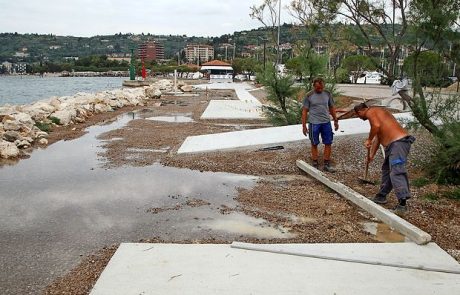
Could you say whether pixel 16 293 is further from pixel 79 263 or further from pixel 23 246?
pixel 23 246

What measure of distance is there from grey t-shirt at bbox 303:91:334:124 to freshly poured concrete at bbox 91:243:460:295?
3.65 m

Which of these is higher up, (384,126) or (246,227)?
(384,126)

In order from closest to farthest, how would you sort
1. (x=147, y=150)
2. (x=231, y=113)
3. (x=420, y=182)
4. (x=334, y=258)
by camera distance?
(x=334, y=258) < (x=420, y=182) < (x=147, y=150) < (x=231, y=113)

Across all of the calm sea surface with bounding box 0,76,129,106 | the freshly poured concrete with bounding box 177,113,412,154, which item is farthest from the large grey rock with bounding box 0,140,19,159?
the calm sea surface with bounding box 0,76,129,106

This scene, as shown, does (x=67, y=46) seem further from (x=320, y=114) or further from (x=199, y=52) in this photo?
(x=320, y=114)

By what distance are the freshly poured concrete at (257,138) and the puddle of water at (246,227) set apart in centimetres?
428

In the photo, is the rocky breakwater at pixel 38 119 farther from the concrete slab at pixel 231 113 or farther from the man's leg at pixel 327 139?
the man's leg at pixel 327 139

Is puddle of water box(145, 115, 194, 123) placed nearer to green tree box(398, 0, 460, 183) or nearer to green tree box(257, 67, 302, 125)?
green tree box(257, 67, 302, 125)

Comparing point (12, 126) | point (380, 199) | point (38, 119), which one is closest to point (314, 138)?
point (380, 199)

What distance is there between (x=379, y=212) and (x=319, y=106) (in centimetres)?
284

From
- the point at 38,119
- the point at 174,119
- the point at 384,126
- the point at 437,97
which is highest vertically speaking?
the point at 437,97

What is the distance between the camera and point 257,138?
1048 centimetres

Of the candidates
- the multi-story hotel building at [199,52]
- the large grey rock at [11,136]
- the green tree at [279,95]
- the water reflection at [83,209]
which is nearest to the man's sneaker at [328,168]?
the water reflection at [83,209]

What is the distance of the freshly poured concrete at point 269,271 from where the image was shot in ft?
11.8
